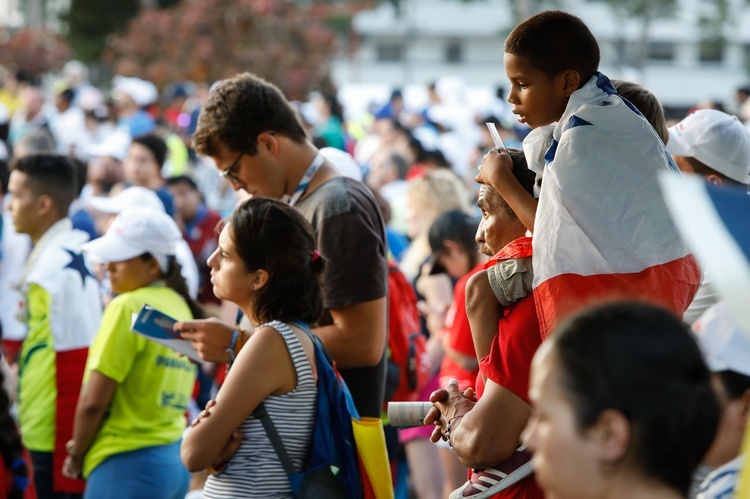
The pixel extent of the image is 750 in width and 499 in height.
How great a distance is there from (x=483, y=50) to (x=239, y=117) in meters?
62.2

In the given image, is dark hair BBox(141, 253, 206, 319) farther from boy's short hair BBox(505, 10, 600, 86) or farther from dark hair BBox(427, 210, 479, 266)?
boy's short hair BBox(505, 10, 600, 86)

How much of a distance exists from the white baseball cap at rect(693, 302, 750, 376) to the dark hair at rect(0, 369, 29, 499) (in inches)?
104

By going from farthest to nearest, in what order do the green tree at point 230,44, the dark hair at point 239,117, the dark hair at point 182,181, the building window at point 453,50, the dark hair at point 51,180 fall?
the building window at point 453,50 → the green tree at point 230,44 → the dark hair at point 182,181 → the dark hair at point 51,180 → the dark hair at point 239,117

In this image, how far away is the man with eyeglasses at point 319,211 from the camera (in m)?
3.98

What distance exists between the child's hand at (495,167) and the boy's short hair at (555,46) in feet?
0.85

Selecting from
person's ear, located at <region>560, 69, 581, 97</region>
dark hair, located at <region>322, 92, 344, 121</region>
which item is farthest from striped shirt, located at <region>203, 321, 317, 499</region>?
dark hair, located at <region>322, 92, 344, 121</region>

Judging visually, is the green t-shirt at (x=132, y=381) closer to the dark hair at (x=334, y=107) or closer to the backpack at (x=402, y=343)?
the backpack at (x=402, y=343)

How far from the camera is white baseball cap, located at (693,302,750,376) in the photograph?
2.13 metres

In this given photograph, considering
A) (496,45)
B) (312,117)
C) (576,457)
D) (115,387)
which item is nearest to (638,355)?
(576,457)

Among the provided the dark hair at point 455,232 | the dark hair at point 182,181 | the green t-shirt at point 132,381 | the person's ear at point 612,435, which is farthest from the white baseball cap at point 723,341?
the dark hair at point 182,181

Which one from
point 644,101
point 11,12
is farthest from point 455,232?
point 11,12

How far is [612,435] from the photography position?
1.85 meters

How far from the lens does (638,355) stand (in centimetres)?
184

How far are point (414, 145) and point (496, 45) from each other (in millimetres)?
52539
